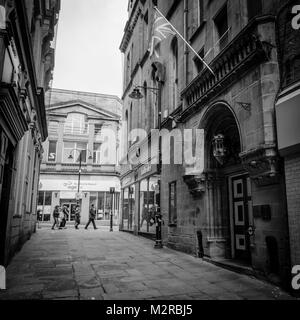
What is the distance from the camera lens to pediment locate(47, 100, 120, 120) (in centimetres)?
3719

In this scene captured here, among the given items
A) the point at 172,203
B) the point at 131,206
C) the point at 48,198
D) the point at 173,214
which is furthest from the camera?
the point at 48,198

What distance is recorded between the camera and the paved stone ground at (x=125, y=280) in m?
5.30

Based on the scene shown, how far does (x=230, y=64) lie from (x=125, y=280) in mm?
5840

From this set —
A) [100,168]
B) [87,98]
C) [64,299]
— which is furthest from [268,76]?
[87,98]

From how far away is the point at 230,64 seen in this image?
25.7 ft

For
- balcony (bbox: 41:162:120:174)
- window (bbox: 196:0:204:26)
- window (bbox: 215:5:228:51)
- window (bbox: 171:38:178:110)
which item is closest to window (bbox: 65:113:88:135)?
balcony (bbox: 41:162:120:174)

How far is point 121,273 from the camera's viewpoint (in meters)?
7.13

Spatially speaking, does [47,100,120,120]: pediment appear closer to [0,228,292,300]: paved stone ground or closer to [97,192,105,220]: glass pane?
[97,192,105,220]: glass pane

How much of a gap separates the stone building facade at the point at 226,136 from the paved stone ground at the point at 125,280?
62cm

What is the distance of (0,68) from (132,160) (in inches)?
576

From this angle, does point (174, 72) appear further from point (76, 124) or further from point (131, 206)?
point (76, 124)

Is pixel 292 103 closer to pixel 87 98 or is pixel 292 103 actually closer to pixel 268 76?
pixel 268 76

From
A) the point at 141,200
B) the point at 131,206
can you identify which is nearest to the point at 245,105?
the point at 141,200

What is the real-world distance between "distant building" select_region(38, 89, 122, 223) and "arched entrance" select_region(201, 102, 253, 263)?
84.6 ft
